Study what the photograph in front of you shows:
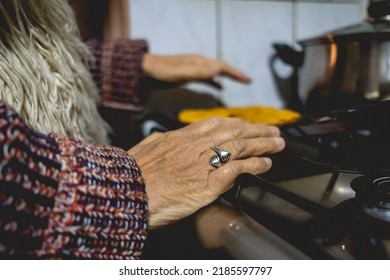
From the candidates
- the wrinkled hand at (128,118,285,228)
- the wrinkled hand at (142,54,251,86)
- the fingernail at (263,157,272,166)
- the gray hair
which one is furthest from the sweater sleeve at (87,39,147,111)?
the fingernail at (263,157,272,166)

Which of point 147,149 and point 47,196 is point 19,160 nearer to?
point 47,196

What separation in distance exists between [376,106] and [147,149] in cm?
33

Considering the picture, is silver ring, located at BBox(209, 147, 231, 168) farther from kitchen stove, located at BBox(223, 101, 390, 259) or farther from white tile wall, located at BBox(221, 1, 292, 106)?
white tile wall, located at BBox(221, 1, 292, 106)

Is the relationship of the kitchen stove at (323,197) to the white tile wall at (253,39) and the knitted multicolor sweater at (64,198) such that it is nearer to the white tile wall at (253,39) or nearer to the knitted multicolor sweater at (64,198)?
the knitted multicolor sweater at (64,198)

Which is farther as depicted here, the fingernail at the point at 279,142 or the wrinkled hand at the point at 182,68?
the wrinkled hand at the point at 182,68

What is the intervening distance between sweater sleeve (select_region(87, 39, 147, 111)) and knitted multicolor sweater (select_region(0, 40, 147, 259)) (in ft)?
1.22

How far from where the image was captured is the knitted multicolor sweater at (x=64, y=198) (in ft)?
1.00

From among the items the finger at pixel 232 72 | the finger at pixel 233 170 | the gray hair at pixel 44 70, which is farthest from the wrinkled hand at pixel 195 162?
the finger at pixel 232 72

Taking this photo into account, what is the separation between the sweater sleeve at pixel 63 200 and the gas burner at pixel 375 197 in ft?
0.69

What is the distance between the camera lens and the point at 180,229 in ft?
1.47

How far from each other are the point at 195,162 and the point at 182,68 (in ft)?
1.31

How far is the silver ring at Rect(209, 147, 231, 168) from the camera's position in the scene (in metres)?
0.45

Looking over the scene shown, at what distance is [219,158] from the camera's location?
0.45 metres

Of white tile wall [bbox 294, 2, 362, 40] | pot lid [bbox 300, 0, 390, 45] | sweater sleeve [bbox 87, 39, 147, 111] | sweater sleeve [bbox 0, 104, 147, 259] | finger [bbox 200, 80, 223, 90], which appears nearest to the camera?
sweater sleeve [bbox 0, 104, 147, 259]
